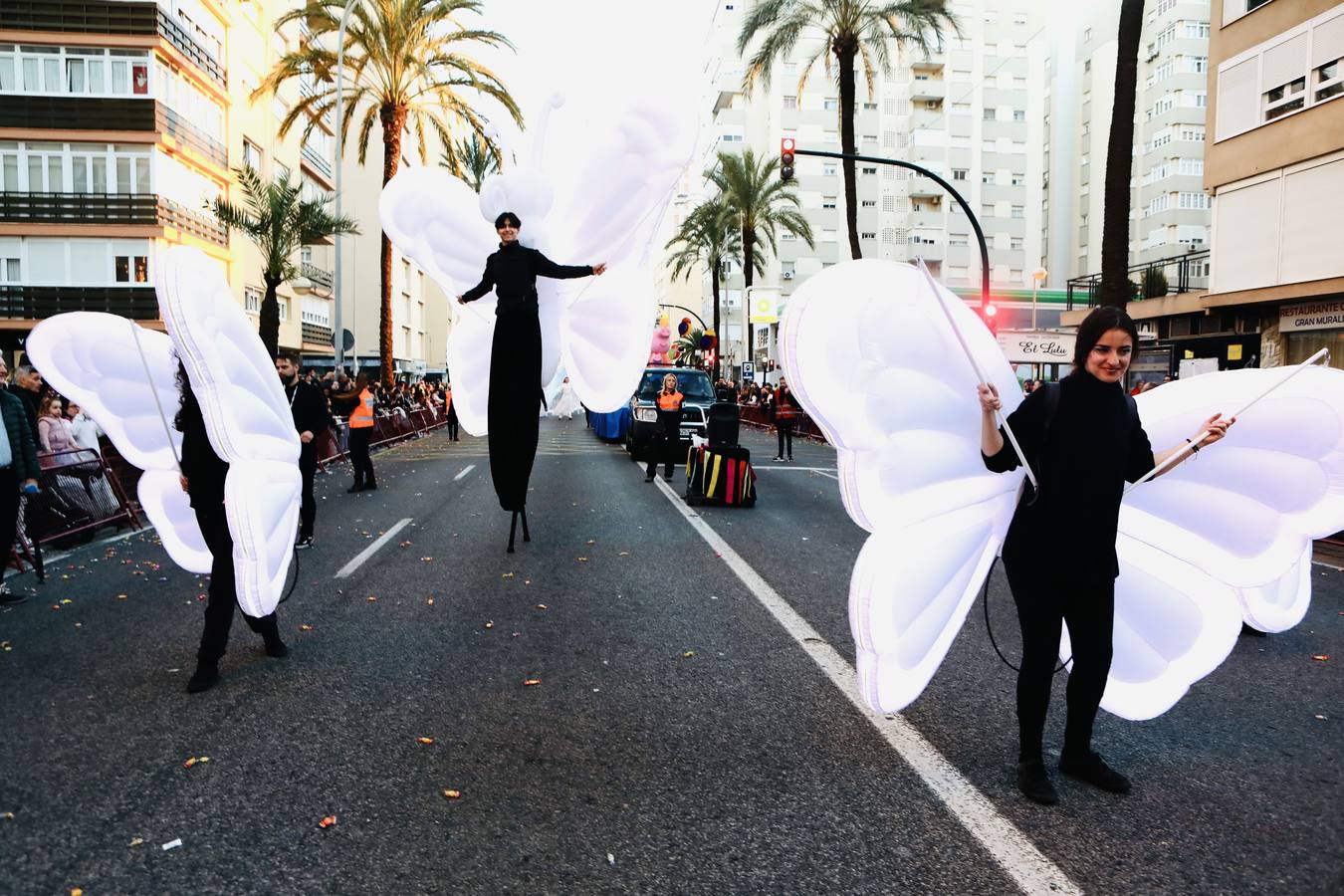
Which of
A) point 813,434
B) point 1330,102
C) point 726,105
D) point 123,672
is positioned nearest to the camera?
point 123,672

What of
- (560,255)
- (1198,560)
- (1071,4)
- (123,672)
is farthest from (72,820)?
(1071,4)

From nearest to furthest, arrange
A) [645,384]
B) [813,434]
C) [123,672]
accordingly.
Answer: [123,672] < [645,384] < [813,434]

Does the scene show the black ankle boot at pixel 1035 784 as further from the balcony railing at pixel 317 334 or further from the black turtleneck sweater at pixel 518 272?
Result: the balcony railing at pixel 317 334

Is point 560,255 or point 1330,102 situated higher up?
point 1330,102

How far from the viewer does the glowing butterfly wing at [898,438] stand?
336cm

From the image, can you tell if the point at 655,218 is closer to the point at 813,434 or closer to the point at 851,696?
the point at 851,696

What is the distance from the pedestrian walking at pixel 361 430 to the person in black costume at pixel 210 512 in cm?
934

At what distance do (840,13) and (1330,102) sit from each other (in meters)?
11.8

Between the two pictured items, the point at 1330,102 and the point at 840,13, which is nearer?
the point at 1330,102

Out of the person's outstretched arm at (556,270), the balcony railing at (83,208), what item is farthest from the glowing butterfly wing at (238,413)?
the balcony railing at (83,208)

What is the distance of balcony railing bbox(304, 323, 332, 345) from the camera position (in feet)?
160

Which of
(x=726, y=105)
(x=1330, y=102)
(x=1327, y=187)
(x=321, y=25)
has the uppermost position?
(x=726, y=105)

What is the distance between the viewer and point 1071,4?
6919 cm

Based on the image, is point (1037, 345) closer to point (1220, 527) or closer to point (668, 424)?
point (668, 424)
